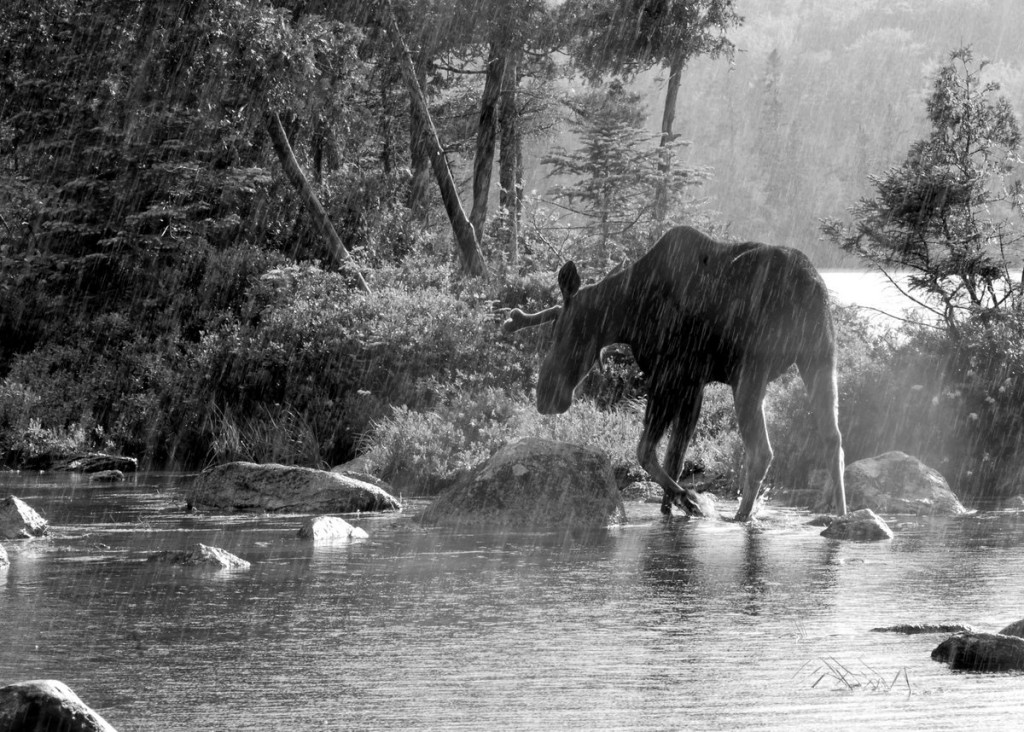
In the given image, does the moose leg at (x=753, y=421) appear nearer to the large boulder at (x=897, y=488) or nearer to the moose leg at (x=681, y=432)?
the moose leg at (x=681, y=432)

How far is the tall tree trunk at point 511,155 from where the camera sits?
3331 cm

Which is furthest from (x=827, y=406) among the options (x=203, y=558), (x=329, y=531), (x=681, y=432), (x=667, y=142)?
(x=667, y=142)

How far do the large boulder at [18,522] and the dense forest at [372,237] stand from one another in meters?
6.20

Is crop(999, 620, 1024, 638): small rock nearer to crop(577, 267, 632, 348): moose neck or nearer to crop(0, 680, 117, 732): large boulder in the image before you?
crop(0, 680, 117, 732): large boulder

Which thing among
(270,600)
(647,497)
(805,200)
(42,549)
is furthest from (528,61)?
(805,200)

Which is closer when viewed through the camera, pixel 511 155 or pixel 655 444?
pixel 655 444

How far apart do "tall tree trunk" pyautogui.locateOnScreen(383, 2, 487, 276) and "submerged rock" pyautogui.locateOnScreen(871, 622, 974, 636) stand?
21010mm

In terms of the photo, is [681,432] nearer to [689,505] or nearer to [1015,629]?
[689,505]

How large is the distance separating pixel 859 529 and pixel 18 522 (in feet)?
22.9

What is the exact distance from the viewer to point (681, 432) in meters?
13.6

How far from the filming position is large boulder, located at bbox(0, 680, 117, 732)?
171 inches

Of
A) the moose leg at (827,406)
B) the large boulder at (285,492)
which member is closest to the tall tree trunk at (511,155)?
the large boulder at (285,492)

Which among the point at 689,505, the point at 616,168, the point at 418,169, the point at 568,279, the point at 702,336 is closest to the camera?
the point at 702,336

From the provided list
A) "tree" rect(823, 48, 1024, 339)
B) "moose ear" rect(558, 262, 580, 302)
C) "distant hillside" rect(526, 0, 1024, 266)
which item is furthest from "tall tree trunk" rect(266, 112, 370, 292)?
"distant hillside" rect(526, 0, 1024, 266)
